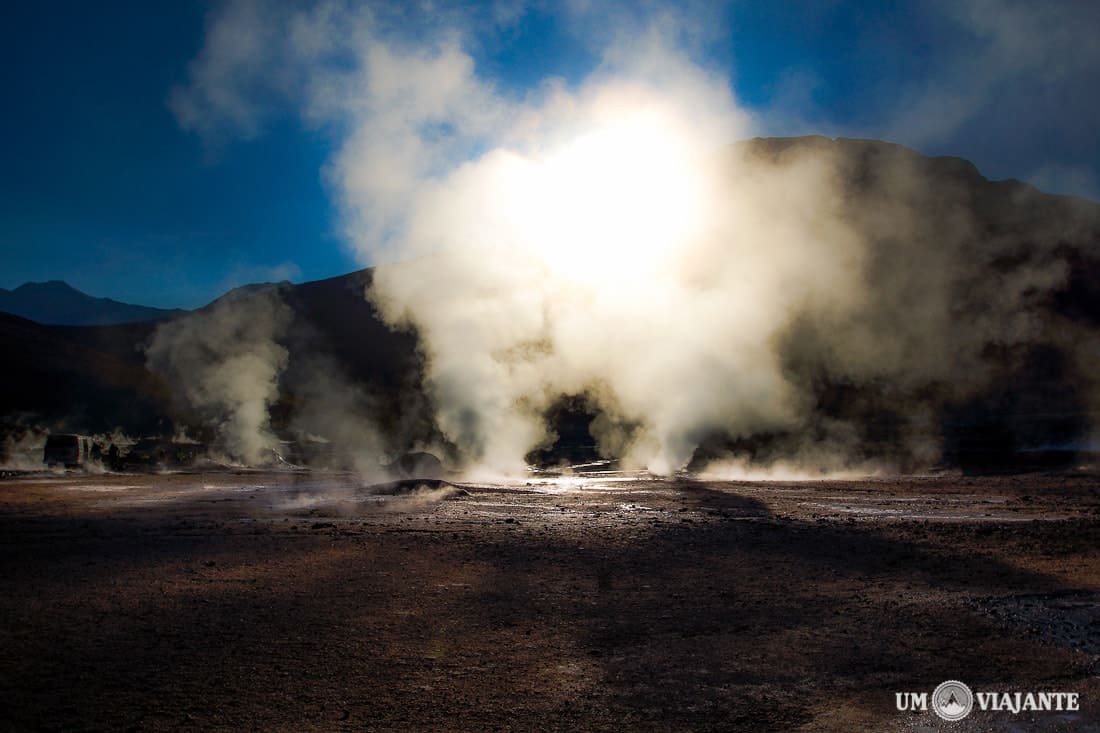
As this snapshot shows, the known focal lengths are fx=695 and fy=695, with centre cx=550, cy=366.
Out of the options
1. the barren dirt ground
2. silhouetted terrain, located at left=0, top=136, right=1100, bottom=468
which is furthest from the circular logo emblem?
silhouetted terrain, located at left=0, top=136, right=1100, bottom=468

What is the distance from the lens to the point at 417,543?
11500mm

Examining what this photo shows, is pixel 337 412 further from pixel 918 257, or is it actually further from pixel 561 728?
pixel 561 728

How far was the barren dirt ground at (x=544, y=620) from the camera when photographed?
5.08 meters

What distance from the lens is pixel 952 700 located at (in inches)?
200

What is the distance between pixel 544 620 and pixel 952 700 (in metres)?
3.72

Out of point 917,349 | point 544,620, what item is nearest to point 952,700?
point 544,620

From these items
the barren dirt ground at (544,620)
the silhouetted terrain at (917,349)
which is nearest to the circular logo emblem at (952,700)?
the barren dirt ground at (544,620)

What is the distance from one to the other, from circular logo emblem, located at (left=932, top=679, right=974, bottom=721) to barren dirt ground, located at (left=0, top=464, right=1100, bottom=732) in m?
0.13

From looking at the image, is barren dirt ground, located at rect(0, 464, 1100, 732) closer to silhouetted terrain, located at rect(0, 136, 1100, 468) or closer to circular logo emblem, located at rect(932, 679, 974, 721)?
circular logo emblem, located at rect(932, 679, 974, 721)

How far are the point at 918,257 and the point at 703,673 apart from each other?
65704mm

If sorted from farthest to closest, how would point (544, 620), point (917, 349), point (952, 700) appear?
point (917, 349)
point (544, 620)
point (952, 700)

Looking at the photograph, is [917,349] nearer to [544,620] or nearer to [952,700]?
[544,620]

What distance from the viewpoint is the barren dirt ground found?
508cm

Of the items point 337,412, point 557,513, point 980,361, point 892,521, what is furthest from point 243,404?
point 980,361
